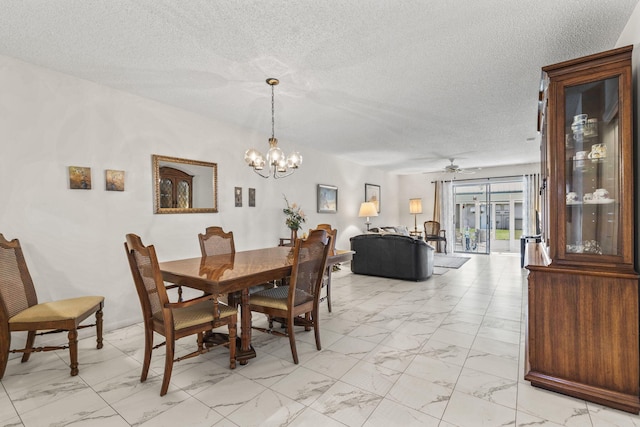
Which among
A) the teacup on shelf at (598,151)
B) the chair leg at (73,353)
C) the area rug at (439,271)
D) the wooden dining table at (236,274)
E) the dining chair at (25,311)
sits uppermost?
the teacup on shelf at (598,151)

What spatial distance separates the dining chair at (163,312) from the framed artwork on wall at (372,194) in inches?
248

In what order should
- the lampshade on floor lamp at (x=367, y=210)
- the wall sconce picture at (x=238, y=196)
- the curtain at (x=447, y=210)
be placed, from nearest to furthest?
the wall sconce picture at (x=238, y=196)
the lampshade on floor lamp at (x=367, y=210)
the curtain at (x=447, y=210)

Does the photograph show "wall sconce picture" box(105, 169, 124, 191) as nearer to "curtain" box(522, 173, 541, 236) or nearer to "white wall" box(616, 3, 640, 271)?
"white wall" box(616, 3, 640, 271)

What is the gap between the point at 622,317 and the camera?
5.89ft

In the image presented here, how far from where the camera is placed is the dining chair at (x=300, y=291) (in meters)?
2.38

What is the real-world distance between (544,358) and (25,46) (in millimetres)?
4433

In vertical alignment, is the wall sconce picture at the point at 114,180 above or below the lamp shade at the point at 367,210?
above

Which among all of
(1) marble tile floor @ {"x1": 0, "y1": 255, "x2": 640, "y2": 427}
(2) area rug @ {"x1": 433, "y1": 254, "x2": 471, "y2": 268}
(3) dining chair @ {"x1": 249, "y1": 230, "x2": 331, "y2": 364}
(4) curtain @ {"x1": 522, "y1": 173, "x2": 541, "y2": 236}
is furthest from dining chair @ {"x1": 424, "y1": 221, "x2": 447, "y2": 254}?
(3) dining chair @ {"x1": 249, "y1": 230, "x2": 331, "y2": 364}

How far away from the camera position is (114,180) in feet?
10.4

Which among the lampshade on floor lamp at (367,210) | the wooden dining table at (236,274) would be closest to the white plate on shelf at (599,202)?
the wooden dining table at (236,274)

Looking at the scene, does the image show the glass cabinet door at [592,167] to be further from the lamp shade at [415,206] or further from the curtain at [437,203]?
the curtain at [437,203]

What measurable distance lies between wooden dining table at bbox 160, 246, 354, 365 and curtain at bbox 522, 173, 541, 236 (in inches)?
282

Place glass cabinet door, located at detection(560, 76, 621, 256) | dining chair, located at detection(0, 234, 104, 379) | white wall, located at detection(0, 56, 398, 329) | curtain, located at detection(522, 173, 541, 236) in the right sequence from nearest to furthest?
glass cabinet door, located at detection(560, 76, 621, 256) < dining chair, located at detection(0, 234, 104, 379) < white wall, located at detection(0, 56, 398, 329) < curtain, located at detection(522, 173, 541, 236)

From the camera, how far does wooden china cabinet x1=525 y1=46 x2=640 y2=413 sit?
1.79m
